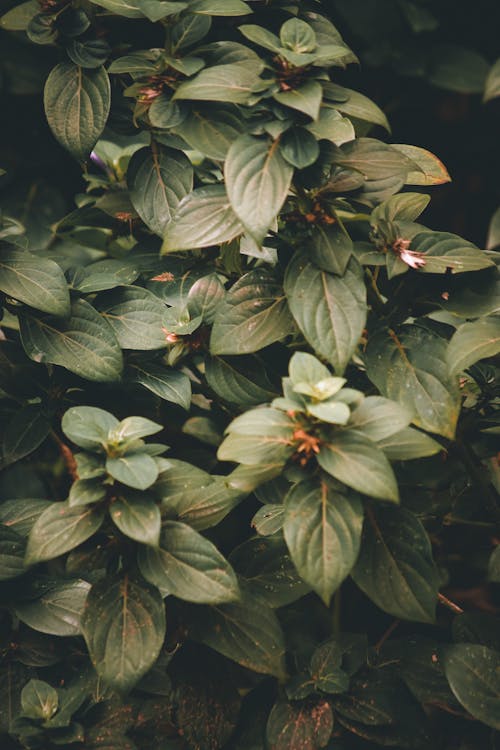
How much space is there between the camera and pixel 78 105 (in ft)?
4.30

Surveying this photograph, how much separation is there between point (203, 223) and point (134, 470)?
1.31 feet

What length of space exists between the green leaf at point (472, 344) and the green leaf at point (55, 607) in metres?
0.73

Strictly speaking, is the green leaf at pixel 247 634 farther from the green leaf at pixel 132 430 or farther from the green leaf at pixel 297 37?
the green leaf at pixel 297 37

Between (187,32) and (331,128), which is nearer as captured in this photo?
(331,128)

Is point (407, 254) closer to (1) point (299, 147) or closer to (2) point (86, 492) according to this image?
(1) point (299, 147)

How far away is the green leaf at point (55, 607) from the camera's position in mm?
1240

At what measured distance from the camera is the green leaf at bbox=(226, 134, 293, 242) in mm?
1024

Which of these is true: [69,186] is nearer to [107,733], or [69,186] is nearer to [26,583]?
[26,583]

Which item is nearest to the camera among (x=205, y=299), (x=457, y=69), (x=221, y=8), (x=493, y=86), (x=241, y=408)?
(x=221, y=8)

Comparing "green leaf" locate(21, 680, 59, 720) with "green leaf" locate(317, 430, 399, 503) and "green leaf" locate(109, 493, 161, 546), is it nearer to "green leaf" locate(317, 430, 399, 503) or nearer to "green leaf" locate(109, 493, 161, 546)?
"green leaf" locate(109, 493, 161, 546)

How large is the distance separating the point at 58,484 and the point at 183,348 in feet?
2.98

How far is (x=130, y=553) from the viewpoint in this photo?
1138 mm

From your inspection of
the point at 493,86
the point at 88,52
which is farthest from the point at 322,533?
the point at 493,86

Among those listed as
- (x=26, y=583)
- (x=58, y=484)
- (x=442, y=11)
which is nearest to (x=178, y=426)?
(x=26, y=583)
